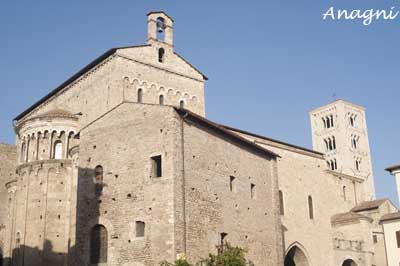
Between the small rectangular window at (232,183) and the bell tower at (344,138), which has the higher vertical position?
the bell tower at (344,138)

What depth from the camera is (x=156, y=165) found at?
842 inches

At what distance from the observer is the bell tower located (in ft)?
228

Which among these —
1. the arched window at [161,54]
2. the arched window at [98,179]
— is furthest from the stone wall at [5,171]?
the arched window at [98,179]

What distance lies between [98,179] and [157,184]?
10.6 ft

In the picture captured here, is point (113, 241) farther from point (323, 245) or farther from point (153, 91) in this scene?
point (323, 245)

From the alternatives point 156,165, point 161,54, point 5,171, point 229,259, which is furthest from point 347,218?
point 5,171

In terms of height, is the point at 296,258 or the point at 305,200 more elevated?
the point at 305,200

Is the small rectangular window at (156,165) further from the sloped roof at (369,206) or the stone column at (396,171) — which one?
the sloped roof at (369,206)

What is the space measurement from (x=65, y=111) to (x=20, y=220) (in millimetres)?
6583

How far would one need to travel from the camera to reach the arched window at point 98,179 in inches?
883

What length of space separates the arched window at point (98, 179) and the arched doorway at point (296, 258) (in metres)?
12.8

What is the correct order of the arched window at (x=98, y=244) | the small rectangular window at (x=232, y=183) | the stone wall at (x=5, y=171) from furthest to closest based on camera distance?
the stone wall at (x=5, y=171)
the small rectangular window at (x=232, y=183)
the arched window at (x=98, y=244)

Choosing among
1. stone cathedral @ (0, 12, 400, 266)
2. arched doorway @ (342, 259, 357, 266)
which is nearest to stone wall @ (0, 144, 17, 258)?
stone cathedral @ (0, 12, 400, 266)

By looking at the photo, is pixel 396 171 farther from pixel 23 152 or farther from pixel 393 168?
pixel 23 152
